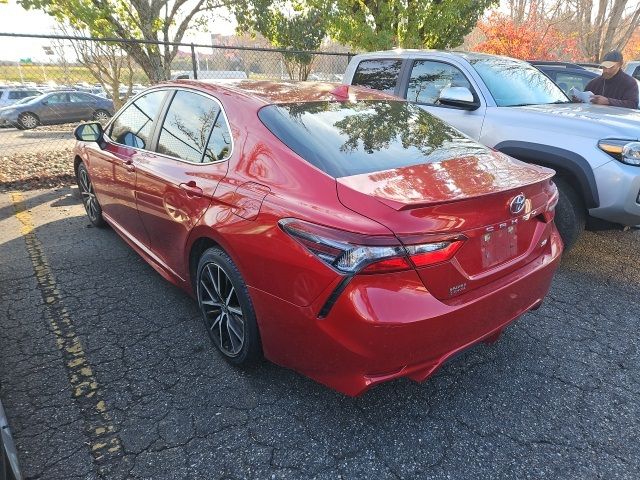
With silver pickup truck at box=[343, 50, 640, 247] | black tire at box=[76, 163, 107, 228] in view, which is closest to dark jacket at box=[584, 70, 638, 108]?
silver pickup truck at box=[343, 50, 640, 247]

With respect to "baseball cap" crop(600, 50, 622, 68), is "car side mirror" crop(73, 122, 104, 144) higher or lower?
lower

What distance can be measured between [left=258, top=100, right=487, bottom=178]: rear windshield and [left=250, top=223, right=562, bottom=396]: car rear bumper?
2.12ft

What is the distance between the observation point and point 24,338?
2963 mm

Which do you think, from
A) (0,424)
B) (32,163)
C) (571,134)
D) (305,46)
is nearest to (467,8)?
(571,134)

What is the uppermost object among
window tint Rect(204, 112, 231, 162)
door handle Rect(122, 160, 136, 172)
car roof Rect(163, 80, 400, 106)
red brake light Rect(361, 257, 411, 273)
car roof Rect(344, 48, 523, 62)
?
car roof Rect(344, 48, 523, 62)

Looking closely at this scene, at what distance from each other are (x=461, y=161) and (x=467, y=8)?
8.56m

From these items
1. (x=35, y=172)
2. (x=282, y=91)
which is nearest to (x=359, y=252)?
(x=282, y=91)

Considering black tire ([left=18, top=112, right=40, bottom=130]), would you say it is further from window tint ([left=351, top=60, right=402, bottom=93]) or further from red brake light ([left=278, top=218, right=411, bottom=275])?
red brake light ([left=278, top=218, right=411, bottom=275])

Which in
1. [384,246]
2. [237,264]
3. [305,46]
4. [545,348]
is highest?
[305,46]

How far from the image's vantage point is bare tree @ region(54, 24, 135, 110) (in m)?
10.2

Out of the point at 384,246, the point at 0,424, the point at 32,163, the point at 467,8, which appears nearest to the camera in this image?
the point at 0,424

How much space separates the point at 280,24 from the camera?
12039mm

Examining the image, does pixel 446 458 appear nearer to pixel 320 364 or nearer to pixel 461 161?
pixel 320 364

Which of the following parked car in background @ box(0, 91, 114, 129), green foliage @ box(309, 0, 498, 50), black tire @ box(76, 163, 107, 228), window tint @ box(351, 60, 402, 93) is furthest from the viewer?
parked car in background @ box(0, 91, 114, 129)
